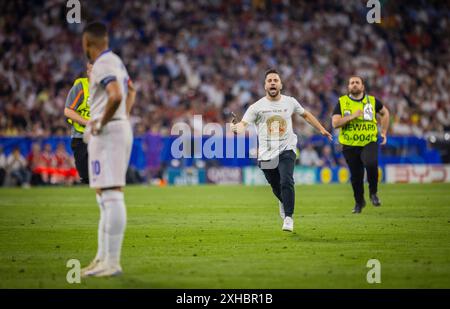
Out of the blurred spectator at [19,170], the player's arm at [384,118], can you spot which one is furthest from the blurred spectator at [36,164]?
the player's arm at [384,118]

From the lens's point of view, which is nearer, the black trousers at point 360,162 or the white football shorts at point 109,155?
the white football shorts at point 109,155

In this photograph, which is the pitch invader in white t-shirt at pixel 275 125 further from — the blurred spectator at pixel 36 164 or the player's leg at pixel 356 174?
the blurred spectator at pixel 36 164

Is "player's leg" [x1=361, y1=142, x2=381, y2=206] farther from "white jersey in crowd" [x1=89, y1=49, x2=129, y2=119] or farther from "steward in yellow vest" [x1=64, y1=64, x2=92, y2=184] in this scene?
"white jersey in crowd" [x1=89, y1=49, x2=129, y2=119]

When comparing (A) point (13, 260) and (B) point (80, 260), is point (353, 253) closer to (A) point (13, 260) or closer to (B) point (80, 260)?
(B) point (80, 260)

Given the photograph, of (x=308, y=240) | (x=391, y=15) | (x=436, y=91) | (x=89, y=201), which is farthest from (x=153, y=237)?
(x=391, y=15)

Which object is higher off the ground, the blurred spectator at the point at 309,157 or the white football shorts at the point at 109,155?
the blurred spectator at the point at 309,157

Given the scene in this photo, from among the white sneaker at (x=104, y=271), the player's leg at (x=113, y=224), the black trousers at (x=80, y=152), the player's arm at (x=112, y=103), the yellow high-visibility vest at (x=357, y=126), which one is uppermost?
the yellow high-visibility vest at (x=357, y=126)

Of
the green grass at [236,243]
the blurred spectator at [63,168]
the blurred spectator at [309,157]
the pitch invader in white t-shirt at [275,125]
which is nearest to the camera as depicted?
the green grass at [236,243]

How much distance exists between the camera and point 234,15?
4066 cm

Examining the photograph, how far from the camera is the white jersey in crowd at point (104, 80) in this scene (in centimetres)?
925

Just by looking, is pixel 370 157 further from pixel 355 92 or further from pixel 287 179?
pixel 287 179

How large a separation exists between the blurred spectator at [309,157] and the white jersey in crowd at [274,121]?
18925mm

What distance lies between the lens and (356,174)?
59.3 ft

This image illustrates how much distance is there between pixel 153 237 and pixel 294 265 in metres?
3.86
